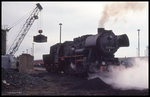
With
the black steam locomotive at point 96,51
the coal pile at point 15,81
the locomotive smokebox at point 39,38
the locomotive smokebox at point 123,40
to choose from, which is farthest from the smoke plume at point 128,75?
the locomotive smokebox at point 39,38

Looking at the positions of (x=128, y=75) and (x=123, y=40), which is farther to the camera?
(x=123, y=40)

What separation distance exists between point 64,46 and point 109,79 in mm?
8994

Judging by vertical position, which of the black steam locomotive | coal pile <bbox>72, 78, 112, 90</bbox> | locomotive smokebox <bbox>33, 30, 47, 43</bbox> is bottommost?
coal pile <bbox>72, 78, 112, 90</bbox>

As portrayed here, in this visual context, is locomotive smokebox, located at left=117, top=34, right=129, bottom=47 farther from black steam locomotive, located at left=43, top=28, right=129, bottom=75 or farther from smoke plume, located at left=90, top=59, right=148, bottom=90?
smoke plume, located at left=90, top=59, right=148, bottom=90

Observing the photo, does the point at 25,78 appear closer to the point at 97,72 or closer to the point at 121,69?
the point at 97,72

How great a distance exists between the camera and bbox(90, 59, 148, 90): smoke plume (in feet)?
72.1

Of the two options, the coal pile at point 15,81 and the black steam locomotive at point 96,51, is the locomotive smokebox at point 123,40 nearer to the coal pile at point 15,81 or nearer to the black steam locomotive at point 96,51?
the black steam locomotive at point 96,51

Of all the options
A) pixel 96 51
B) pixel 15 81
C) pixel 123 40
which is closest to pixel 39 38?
pixel 96 51

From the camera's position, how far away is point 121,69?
24.9m

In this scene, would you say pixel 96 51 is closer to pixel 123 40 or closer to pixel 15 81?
pixel 123 40

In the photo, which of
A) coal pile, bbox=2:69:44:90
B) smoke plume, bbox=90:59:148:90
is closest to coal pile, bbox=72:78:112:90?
smoke plume, bbox=90:59:148:90

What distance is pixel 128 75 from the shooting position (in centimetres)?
2380

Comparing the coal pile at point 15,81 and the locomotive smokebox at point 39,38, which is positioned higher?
the locomotive smokebox at point 39,38

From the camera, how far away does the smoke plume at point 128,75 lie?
2198cm
